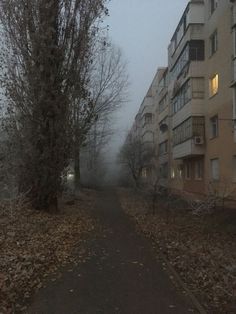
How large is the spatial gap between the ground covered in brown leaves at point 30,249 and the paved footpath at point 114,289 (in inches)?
13.1

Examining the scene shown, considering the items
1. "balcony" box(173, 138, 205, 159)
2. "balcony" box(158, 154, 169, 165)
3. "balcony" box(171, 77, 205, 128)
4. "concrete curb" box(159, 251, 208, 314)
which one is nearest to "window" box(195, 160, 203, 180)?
"balcony" box(173, 138, 205, 159)

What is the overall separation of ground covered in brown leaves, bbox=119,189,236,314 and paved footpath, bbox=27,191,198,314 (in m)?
0.45

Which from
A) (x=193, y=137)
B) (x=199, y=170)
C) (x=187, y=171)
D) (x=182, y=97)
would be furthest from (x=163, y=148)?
(x=193, y=137)

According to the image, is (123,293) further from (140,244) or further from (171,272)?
(140,244)

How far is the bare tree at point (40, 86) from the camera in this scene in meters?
18.9

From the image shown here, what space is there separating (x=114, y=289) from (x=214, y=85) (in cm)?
2508

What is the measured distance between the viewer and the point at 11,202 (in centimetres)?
1719

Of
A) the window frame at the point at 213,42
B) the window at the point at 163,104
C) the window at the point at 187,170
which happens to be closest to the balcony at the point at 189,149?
the window at the point at 187,170

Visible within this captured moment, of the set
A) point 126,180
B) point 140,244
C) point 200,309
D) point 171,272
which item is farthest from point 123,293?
point 126,180

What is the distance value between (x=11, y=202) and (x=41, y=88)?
4292 millimetres

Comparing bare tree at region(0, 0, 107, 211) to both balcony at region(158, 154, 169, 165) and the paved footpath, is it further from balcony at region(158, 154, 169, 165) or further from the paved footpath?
balcony at region(158, 154, 169, 165)

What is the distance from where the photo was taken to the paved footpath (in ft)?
23.9

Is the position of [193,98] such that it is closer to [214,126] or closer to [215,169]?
[214,126]

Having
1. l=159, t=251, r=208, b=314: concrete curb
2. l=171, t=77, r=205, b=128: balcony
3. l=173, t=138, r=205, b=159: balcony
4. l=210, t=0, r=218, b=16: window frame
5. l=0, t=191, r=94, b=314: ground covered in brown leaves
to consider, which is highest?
l=210, t=0, r=218, b=16: window frame
